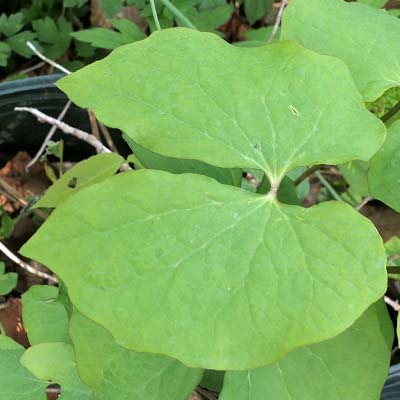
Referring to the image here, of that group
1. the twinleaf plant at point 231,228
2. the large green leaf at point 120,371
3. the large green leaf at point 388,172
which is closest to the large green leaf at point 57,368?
the twinleaf plant at point 231,228

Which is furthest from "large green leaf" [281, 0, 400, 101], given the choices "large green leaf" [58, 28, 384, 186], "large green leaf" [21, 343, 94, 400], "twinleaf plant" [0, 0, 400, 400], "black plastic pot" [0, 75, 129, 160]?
"black plastic pot" [0, 75, 129, 160]

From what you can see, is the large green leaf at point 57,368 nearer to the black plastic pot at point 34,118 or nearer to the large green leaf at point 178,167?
the large green leaf at point 178,167

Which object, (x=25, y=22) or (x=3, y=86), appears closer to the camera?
(x=3, y=86)

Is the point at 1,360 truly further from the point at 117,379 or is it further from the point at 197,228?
the point at 197,228

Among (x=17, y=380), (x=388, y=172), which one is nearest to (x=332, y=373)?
(x=388, y=172)

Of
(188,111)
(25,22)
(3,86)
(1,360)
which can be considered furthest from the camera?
(25,22)

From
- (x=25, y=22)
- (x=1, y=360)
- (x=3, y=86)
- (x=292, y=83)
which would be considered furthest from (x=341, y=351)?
(x=25, y=22)

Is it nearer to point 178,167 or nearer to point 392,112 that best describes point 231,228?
point 178,167

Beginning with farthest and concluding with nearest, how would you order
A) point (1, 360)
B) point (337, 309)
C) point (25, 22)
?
point (25, 22)
point (1, 360)
point (337, 309)
